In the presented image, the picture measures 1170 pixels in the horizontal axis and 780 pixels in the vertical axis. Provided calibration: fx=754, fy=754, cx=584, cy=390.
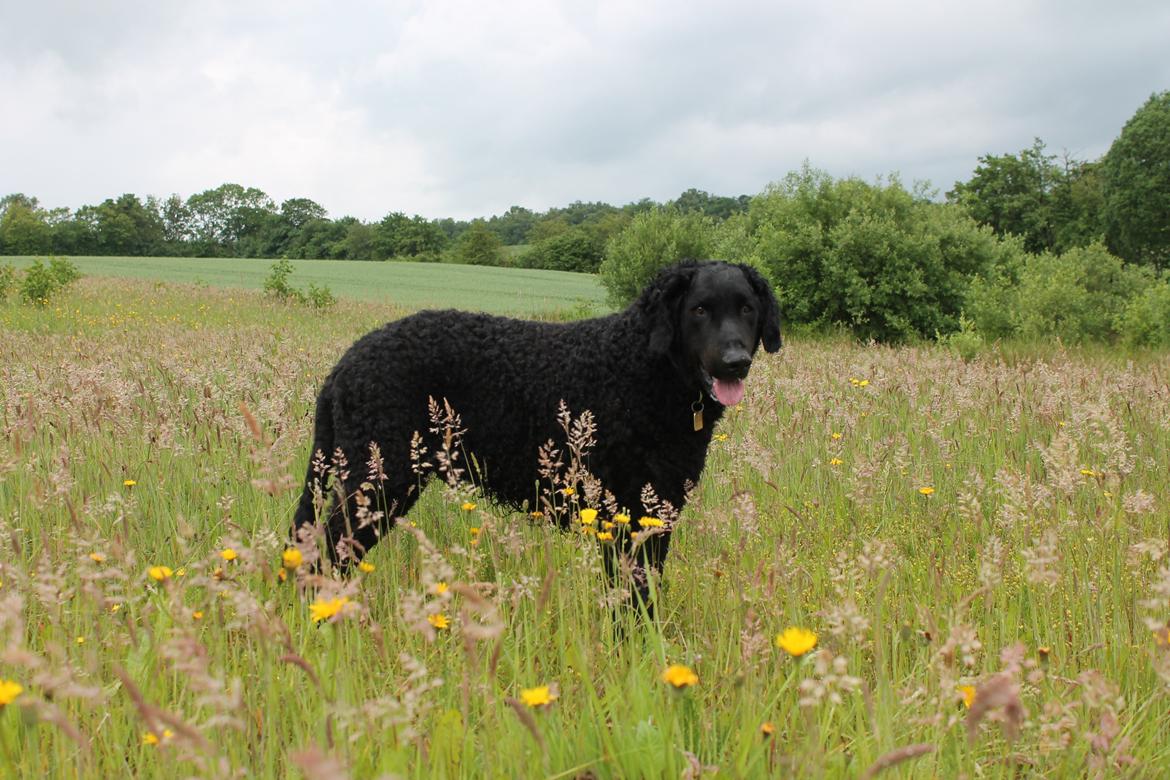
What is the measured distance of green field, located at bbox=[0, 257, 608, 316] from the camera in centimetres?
3197

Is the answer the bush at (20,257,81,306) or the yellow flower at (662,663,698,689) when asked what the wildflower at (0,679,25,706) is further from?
the bush at (20,257,81,306)

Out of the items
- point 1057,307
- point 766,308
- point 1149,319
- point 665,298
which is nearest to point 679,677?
point 665,298

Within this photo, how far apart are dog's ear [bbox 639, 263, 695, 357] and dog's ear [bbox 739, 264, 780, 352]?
1.21 feet

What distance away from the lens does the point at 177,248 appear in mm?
74375

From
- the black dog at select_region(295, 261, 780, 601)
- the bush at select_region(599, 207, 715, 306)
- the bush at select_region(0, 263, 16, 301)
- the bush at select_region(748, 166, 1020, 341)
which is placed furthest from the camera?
the bush at select_region(599, 207, 715, 306)

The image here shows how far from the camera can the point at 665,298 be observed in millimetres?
3787

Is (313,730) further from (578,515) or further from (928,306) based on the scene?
(928,306)

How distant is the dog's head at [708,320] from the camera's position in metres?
3.48

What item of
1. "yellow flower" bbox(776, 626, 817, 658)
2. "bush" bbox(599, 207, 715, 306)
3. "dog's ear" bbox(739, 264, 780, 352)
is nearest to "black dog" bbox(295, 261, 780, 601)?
"dog's ear" bbox(739, 264, 780, 352)

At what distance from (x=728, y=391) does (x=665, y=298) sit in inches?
24.1

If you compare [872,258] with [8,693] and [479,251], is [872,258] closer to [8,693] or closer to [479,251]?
[8,693]

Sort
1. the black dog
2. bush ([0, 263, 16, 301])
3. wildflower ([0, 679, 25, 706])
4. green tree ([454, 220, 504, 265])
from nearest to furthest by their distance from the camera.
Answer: wildflower ([0, 679, 25, 706]) < the black dog < bush ([0, 263, 16, 301]) < green tree ([454, 220, 504, 265])

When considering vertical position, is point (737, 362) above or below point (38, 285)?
below

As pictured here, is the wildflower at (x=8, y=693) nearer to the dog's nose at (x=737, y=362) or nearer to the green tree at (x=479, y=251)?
the dog's nose at (x=737, y=362)
